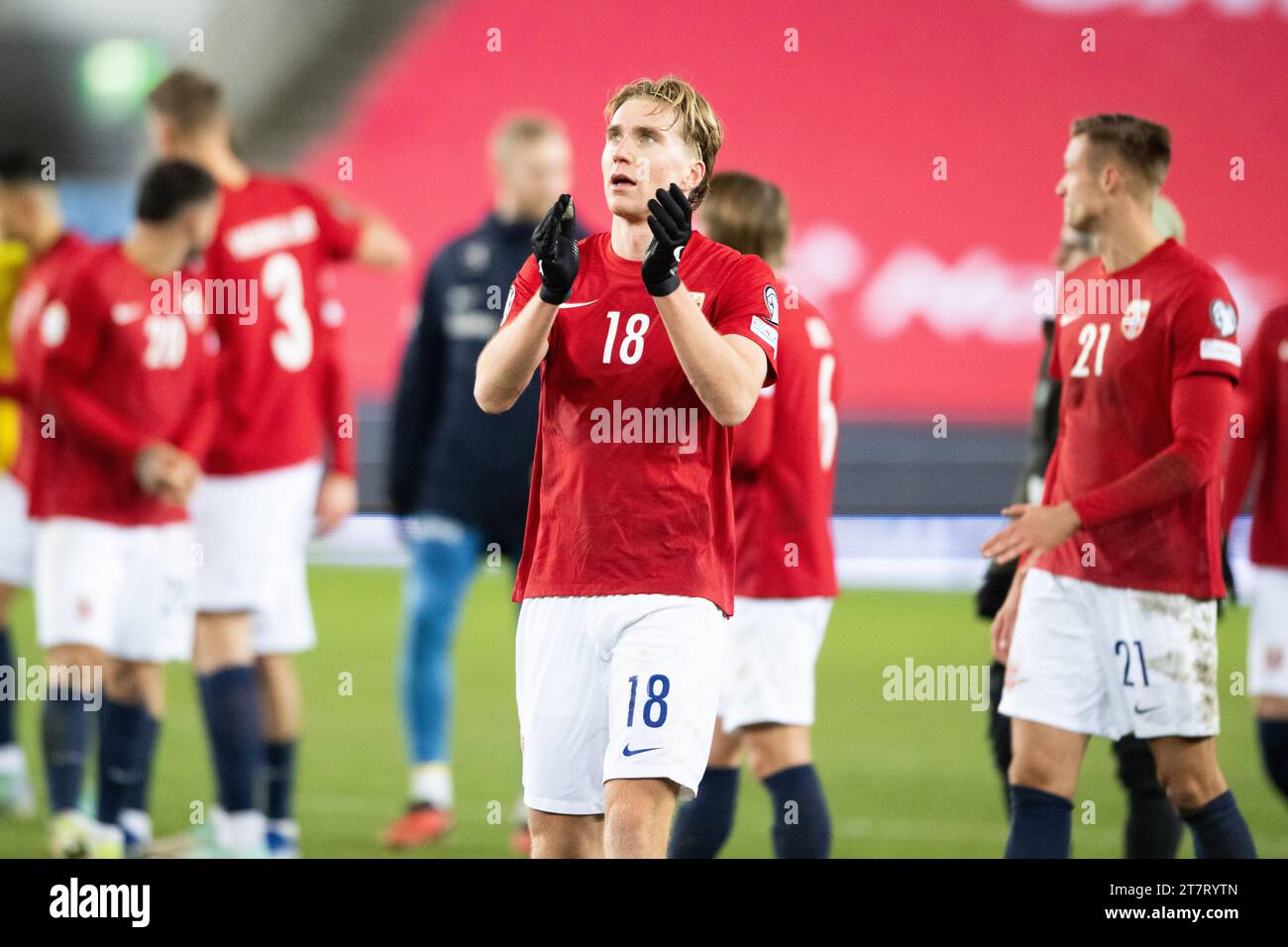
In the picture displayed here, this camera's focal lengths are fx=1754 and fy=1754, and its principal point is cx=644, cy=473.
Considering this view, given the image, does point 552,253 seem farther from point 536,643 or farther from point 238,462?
point 238,462

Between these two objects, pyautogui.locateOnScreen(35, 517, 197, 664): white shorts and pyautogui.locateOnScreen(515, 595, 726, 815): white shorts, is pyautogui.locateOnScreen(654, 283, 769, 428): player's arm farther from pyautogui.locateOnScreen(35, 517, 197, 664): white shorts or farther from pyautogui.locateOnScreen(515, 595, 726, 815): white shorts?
pyautogui.locateOnScreen(35, 517, 197, 664): white shorts

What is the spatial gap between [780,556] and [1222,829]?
1.19m

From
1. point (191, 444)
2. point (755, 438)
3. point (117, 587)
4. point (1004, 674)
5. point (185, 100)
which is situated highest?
point (185, 100)

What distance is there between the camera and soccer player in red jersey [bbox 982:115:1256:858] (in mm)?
3783

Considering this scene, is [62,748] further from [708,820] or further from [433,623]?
[708,820]

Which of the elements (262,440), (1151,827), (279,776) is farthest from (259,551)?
(1151,827)

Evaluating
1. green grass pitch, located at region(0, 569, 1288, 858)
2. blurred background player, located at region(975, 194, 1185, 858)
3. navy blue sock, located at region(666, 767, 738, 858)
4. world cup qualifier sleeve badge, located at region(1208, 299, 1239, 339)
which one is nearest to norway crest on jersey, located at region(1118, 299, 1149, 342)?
world cup qualifier sleeve badge, located at region(1208, 299, 1239, 339)

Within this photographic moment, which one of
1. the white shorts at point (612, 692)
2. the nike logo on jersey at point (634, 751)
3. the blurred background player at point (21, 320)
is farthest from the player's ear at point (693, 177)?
the blurred background player at point (21, 320)

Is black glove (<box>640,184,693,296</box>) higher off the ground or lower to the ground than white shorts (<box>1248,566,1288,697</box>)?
higher

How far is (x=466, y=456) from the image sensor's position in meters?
5.92

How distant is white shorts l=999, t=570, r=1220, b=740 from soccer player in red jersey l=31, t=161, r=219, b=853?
243cm

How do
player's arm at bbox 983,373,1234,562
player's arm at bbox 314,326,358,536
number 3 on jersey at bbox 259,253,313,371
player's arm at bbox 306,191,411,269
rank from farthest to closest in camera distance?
player's arm at bbox 306,191,411,269 < player's arm at bbox 314,326,358,536 < number 3 on jersey at bbox 259,253,313,371 < player's arm at bbox 983,373,1234,562

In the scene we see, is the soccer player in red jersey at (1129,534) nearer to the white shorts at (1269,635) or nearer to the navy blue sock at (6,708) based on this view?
the white shorts at (1269,635)

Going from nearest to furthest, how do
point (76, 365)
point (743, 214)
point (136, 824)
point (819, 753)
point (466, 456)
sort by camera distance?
point (743, 214) → point (76, 365) → point (136, 824) → point (466, 456) → point (819, 753)
